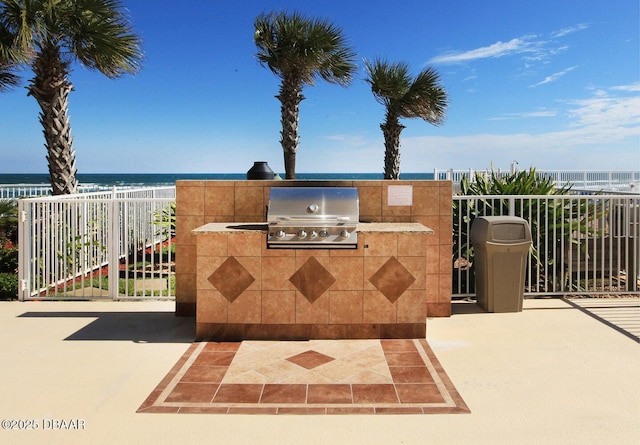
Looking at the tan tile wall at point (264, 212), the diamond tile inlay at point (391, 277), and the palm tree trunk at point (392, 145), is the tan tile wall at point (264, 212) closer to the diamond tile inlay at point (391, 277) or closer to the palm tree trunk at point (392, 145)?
the diamond tile inlay at point (391, 277)

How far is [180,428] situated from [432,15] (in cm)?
1860

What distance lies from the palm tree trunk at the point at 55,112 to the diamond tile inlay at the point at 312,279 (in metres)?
6.76

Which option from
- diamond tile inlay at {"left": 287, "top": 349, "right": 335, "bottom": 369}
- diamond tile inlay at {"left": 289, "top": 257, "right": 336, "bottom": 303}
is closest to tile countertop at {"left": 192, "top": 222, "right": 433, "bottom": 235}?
diamond tile inlay at {"left": 289, "top": 257, "right": 336, "bottom": 303}

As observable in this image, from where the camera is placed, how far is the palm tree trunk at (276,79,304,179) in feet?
45.4

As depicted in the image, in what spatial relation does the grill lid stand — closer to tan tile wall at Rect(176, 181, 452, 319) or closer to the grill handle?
the grill handle

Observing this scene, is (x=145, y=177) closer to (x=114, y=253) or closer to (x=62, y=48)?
(x=62, y=48)

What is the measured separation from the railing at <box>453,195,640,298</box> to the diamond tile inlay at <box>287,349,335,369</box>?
8.43 ft

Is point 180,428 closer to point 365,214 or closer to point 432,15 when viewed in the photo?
point 365,214

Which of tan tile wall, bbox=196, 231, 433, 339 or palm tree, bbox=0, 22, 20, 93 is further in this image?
palm tree, bbox=0, 22, 20, 93

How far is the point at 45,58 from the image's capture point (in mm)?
9109

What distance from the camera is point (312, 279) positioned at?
4.62 m

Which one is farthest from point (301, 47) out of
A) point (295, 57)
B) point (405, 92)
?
point (405, 92)

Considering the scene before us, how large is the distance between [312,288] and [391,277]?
0.72 metres

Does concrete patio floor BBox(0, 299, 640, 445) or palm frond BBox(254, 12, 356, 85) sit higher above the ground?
palm frond BBox(254, 12, 356, 85)
